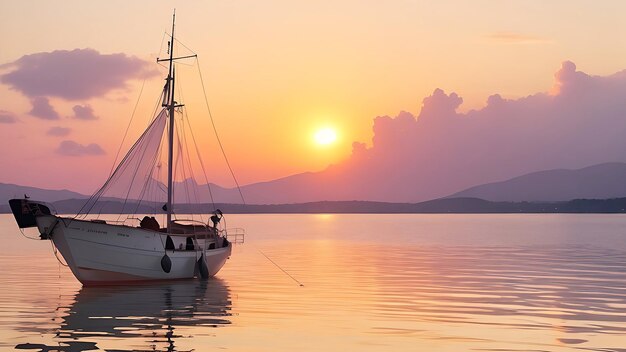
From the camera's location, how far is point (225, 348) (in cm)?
2770

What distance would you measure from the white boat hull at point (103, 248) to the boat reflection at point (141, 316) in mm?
1129

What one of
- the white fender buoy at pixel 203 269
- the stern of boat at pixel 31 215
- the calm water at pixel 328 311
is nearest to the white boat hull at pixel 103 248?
the stern of boat at pixel 31 215

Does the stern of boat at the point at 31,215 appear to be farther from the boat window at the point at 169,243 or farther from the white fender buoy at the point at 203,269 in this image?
the white fender buoy at the point at 203,269

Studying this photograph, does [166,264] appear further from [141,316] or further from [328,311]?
[328,311]

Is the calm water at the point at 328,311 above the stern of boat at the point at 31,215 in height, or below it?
below

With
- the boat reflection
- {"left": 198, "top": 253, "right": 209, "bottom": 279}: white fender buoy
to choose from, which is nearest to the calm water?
the boat reflection

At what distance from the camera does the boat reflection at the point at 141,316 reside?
2855 cm

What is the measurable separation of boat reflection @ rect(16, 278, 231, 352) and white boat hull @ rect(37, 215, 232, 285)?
113 cm

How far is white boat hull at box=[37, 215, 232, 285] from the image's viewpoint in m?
50.3

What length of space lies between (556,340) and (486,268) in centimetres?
4112

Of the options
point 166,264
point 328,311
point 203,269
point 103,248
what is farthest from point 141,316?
point 203,269

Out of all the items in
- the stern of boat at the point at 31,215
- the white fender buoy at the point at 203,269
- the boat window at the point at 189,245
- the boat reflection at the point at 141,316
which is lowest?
the boat reflection at the point at 141,316

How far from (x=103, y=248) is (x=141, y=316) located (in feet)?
48.9

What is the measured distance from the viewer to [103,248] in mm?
50375
